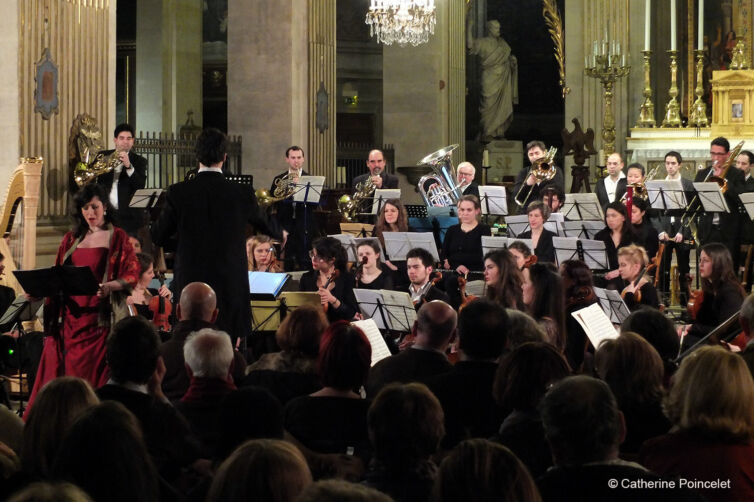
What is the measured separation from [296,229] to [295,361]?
6.91 m

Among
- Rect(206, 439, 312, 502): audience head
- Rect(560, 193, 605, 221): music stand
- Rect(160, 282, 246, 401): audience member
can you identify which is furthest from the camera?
Rect(560, 193, 605, 221): music stand

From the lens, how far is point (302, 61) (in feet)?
49.4

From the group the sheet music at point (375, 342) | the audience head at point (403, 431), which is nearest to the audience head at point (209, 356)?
the audience head at point (403, 431)

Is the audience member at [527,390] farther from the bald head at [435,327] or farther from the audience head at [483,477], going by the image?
the audience head at [483,477]

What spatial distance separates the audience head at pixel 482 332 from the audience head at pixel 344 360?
497mm

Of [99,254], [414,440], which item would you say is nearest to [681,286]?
[99,254]

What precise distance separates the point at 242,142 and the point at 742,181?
243 inches

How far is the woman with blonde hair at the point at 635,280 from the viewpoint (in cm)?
853

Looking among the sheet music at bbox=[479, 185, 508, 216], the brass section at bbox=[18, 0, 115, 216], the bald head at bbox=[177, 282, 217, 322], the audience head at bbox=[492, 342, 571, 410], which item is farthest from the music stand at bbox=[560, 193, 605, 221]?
the audience head at bbox=[492, 342, 571, 410]

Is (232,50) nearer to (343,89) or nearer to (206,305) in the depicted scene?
(343,89)

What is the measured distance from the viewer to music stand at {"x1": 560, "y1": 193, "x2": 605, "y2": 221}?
469 inches

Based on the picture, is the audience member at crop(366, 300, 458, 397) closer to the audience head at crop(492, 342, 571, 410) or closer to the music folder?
the audience head at crop(492, 342, 571, 410)

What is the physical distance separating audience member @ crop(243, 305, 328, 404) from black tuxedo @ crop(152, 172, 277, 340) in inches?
50.5

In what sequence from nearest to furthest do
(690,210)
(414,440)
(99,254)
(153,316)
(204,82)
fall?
(414,440) → (99,254) → (153,316) → (690,210) → (204,82)
